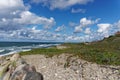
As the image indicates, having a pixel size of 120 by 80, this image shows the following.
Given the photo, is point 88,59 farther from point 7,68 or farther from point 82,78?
point 7,68

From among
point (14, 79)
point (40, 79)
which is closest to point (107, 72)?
point (40, 79)

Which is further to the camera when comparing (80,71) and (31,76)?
(80,71)

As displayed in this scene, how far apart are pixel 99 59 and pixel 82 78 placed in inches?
328

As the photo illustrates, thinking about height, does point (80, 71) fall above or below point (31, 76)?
below

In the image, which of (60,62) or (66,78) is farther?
(60,62)

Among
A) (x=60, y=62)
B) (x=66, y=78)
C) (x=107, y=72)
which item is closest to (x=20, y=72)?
(x=66, y=78)

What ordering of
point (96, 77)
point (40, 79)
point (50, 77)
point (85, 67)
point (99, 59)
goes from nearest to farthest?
point (40, 79) → point (96, 77) → point (50, 77) → point (85, 67) → point (99, 59)

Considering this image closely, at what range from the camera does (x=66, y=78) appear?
24609 millimetres

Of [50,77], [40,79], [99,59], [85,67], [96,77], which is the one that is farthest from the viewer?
[99,59]

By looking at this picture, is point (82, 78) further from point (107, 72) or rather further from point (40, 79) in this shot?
point (40, 79)

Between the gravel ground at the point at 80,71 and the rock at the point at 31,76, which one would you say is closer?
the rock at the point at 31,76

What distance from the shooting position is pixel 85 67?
2841cm

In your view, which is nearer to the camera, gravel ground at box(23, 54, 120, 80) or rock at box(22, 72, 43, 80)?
rock at box(22, 72, 43, 80)

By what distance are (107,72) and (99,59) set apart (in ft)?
21.4
